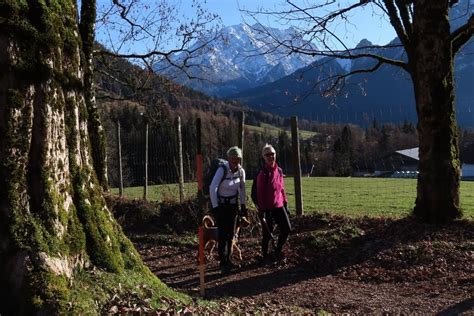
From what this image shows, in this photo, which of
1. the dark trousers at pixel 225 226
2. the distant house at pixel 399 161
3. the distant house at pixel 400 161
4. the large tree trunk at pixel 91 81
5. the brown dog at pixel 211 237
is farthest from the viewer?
the distant house at pixel 399 161

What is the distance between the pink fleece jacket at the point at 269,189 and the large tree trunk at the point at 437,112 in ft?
10.3

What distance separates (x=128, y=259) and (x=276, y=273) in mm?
3695

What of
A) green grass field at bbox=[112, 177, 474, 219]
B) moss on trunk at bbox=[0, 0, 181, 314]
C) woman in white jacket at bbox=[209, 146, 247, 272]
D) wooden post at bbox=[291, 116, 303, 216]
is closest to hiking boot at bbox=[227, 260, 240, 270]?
woman in white jacket at bbox=[209, 146, 247, 272]

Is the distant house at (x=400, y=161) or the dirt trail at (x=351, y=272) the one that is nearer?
the dirt trail at (x=351, y=272)

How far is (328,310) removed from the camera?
662 centimetres

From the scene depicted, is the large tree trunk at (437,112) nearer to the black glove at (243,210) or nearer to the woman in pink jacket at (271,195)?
the woman in pink jacket at (271,195)

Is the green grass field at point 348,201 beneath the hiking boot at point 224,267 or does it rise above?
above

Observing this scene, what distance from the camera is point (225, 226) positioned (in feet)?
28.4

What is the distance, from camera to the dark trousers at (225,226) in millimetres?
8586

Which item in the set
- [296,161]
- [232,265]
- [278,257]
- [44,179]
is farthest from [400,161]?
[44,179]

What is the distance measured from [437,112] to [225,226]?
15.2ft

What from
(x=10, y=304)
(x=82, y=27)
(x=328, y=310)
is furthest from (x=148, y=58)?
(x=10, y=304)

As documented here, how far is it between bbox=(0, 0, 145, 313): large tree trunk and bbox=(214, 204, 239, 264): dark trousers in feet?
12.0

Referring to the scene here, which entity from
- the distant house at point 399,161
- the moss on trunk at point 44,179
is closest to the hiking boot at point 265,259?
the moss on trunk at point 44,179
